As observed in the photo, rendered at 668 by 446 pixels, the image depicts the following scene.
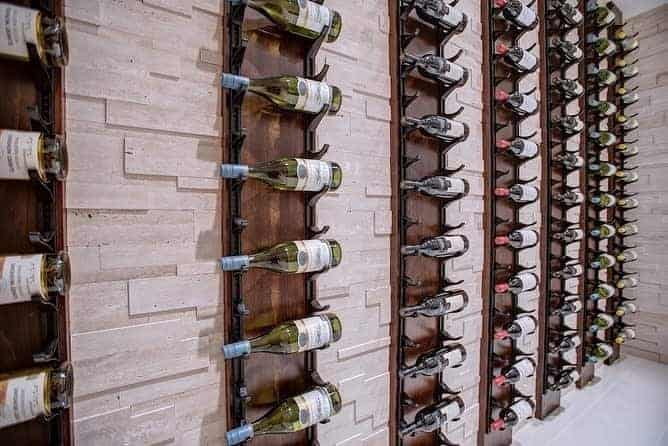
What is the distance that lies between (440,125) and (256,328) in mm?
887

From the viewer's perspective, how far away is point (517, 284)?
1.48 m

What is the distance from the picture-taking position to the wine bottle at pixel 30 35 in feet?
1.84

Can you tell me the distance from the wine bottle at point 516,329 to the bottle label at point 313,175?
1.11 m

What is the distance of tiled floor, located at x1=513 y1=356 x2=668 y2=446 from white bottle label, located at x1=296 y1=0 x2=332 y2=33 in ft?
6.30

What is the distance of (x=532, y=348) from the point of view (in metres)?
1.73

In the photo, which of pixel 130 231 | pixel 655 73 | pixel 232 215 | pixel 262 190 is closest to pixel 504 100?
pixel 262 190

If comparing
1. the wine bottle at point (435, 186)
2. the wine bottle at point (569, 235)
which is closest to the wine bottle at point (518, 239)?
the wine bottle at point (569, 235)

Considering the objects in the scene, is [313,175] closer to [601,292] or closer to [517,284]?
[517,284]

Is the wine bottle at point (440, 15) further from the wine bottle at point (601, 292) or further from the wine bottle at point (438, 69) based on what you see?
the wine bottle at point (601, 292)

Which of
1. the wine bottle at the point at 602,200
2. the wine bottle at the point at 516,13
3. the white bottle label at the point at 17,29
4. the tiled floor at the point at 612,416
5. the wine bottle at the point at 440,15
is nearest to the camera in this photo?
the white bottle label at the point at 17,29

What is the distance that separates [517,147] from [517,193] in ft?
0.64

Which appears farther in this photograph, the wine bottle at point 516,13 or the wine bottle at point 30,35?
the wine bottle at point 516,13

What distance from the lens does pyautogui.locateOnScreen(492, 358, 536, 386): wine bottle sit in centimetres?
146

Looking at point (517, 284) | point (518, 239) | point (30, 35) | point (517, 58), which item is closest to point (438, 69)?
point (517, 58)
